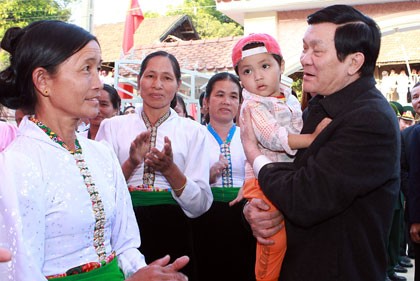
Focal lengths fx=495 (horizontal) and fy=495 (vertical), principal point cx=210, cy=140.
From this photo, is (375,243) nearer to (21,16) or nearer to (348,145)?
(348,145)

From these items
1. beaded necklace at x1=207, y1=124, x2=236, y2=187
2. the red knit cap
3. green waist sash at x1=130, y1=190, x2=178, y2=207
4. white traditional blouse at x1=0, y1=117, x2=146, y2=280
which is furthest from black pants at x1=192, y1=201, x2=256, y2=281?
white traditional blouse at x1=0, y1=117, x2=146, y2=280

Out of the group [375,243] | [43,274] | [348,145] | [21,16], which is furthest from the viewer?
[21,16]

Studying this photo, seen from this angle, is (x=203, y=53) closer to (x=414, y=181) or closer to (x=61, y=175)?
(x=414, y=181)

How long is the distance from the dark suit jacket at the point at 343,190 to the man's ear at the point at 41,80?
0.95 m

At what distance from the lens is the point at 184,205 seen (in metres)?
3.27

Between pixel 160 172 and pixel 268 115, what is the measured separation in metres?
1.03

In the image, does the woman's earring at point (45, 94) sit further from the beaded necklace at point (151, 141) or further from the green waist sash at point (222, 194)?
the green waist sash at point (222, 194)

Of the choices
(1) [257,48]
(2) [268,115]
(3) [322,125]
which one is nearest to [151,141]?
(1) [257,48]

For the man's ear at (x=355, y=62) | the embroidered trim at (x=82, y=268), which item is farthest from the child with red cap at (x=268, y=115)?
the embroidered trim at (x=82, y=268)

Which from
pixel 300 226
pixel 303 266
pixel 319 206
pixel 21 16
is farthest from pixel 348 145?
pixel 21 16

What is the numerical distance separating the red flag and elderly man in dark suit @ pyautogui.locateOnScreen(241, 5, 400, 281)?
10.5 metres

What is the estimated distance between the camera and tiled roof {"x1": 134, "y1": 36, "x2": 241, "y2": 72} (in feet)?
43.2

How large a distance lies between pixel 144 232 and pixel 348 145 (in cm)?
189

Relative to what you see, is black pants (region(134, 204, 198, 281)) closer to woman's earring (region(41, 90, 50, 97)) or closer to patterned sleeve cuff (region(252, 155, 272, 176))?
patterned sleeve cuff (region(252, 155, 272, 176))
